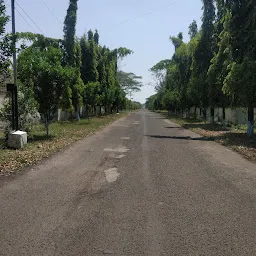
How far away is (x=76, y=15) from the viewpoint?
1454 inches

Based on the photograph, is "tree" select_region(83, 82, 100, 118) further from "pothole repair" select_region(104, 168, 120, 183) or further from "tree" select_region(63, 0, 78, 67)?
"pothole repair" select_region(104, 168, 120, 183)

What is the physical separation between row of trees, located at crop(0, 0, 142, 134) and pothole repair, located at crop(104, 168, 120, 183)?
15.9ft

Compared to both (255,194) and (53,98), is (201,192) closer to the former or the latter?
(255,194)

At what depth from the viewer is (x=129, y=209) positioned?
5.87 meters

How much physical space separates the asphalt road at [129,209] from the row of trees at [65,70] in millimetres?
5215

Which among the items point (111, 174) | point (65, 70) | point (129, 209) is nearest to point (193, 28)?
point (65, 70)

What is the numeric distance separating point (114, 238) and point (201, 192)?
2996 mm

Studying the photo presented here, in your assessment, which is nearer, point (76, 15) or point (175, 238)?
point (175, 238)

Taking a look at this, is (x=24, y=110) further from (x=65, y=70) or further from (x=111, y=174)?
(x=111, y=174)

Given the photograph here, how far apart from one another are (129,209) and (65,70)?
1329 centimetres

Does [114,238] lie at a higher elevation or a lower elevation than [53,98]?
lower

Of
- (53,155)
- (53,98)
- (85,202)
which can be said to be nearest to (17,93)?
(53,98)

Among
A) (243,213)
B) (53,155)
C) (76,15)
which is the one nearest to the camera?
(243,213)

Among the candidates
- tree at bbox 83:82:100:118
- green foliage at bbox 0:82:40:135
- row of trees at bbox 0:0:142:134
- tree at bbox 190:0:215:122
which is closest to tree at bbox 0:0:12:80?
row of trees at bbox 0:0:142:134
